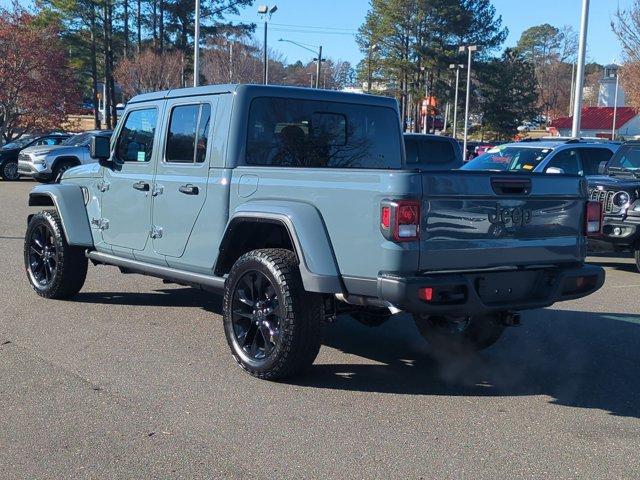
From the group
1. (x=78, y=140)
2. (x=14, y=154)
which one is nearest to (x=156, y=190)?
(x=78, y=140)

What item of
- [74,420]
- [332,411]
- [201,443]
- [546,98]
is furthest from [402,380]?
[546,98]

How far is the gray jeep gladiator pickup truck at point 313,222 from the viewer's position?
4734 mm

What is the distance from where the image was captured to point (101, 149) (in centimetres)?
711

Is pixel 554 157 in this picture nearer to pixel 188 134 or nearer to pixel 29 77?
pixel 188 134

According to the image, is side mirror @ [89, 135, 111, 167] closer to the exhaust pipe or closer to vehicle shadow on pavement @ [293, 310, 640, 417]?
vehicle shadow on pavement @ [293, 310, 640, 417]

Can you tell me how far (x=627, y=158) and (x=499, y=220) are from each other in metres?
7.54

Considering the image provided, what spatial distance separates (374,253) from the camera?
15.5 feet

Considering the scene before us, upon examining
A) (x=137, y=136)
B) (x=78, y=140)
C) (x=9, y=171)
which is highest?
(x=137, y=136)

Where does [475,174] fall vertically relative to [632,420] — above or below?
above

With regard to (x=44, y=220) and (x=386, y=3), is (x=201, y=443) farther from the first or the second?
(x=386, y=3)

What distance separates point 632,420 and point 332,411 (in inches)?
74.2

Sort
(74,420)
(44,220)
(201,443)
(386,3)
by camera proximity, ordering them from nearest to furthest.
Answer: (201,443) < (74,420) < (44,220) < (386,3)

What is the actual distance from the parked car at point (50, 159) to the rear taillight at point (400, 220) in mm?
19812

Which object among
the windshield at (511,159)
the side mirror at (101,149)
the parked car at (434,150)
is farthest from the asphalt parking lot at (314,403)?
the parked car at (434,150)
